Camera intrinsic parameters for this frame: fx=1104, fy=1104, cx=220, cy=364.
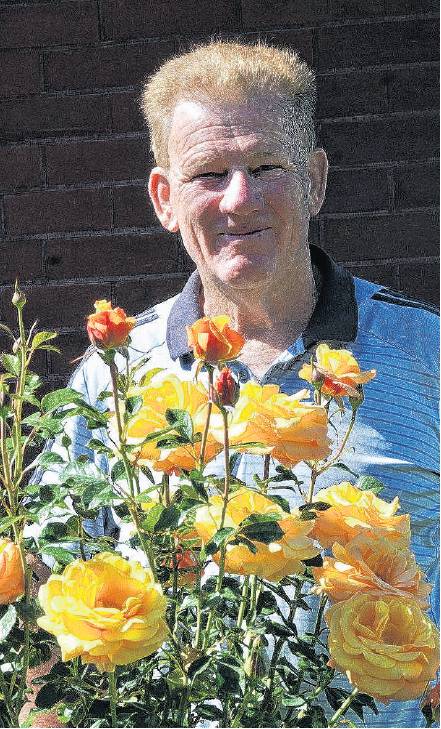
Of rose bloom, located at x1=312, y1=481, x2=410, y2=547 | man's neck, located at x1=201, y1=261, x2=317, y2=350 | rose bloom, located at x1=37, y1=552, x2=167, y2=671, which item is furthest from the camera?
man's neck, located at x1=201, y1=261, x2=317, y2=350

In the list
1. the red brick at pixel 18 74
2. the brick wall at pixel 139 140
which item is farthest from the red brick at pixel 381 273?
the red brick at pixel 18 74

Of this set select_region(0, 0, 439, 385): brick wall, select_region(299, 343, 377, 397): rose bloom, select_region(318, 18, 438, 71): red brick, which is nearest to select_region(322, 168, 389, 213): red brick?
select_region(0, 0, 439, 385): brick wall

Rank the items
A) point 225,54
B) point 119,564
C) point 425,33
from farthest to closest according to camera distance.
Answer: point 425,33 → point 225,54 → point 119,564

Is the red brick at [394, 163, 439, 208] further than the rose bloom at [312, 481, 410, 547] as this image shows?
Yes

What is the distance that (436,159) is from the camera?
2.15 metres

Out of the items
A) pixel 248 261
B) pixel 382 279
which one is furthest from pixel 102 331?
pixel 382 279

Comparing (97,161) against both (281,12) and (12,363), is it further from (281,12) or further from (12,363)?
(12,363)

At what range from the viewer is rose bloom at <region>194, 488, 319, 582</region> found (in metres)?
0.74

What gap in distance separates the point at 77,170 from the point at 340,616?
163cm

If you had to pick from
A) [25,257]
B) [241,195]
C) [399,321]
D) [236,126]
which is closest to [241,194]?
[241,195]

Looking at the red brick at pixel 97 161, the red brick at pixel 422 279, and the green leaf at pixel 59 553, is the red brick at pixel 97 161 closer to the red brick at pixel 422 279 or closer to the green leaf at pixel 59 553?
the red brick at pixel 422 279

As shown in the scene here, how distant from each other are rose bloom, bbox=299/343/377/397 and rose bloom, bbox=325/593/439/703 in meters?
0.16

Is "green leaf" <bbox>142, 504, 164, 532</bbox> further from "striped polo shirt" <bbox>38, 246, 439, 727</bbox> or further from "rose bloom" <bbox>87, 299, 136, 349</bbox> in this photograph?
"striped polo shirt" <bbox>38, 246, 439, 727</bbox>

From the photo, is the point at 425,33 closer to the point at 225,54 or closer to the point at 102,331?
the point at 225,54
